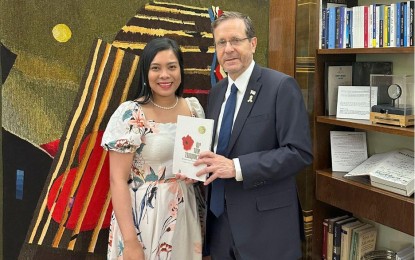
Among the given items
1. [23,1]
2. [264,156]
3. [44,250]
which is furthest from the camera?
[44,250]

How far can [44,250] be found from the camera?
1.99 m

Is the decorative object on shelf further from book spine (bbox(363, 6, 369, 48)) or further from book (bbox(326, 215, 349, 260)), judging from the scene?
book (bbox(326, 215, 349, 260))

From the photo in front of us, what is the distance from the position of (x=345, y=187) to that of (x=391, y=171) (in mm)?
254

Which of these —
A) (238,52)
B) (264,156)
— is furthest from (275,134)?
(238,52)

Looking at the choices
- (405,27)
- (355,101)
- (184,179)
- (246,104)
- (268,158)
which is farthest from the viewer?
(355,101)

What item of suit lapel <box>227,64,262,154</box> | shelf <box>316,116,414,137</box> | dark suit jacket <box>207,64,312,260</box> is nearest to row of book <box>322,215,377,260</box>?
shelf <box>316,116,414,137</box>

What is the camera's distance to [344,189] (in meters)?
2.28

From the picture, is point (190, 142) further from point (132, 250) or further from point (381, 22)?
point (381, 22)

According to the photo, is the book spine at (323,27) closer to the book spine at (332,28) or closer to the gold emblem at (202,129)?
the book spine at (332,28)

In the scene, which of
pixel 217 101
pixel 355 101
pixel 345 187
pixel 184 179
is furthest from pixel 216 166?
pixel 355 101

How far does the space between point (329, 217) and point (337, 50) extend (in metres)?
1.03

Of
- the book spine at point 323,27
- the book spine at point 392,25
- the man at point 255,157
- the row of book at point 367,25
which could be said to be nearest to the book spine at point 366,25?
the row of book at point 367,25

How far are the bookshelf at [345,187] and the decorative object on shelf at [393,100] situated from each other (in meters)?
0.05

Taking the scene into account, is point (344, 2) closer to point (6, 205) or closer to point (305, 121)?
point (305, 121)
